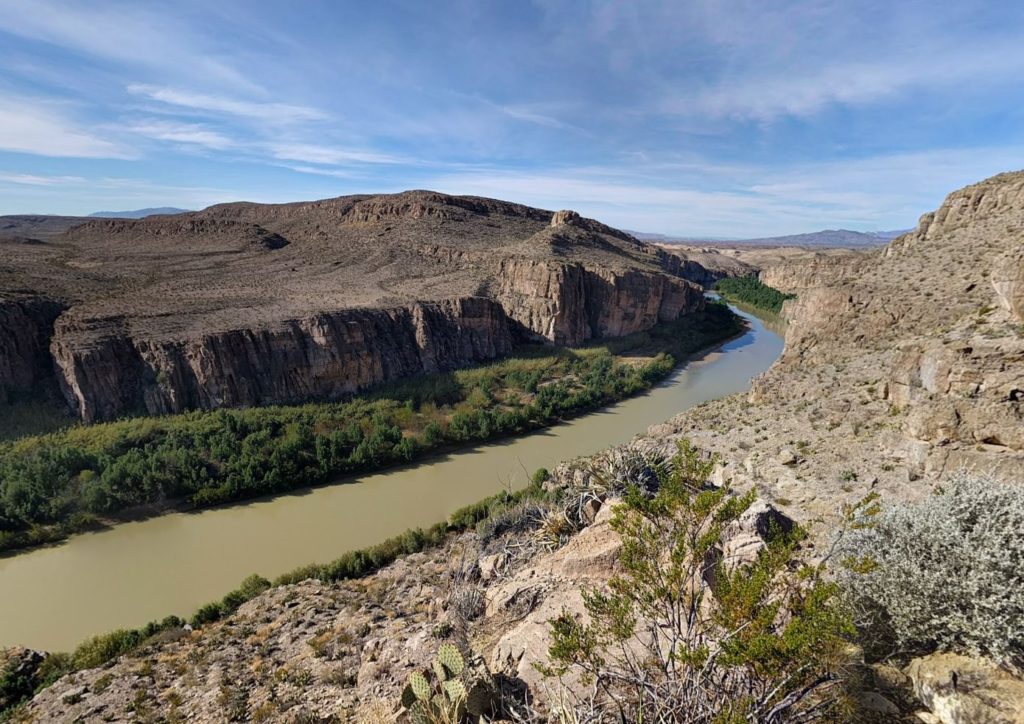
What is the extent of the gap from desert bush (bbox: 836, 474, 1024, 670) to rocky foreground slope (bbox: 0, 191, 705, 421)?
26.8 metres

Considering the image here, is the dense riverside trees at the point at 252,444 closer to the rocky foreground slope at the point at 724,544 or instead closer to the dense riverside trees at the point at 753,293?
the rocky foreground slope at the point at 724,544

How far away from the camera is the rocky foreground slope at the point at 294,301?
2438 cm

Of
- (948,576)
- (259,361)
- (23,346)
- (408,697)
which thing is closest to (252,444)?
(259,361)

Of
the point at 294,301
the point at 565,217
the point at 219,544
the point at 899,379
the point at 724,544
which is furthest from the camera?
the point at 565,217

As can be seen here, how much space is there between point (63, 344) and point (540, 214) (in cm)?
6565

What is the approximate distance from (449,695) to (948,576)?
16.5 feet

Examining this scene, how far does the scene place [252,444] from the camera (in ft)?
72.6

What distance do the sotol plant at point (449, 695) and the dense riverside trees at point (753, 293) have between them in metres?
69.8

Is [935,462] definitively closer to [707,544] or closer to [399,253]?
[707,544]

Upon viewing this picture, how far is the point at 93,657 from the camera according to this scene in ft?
37.0

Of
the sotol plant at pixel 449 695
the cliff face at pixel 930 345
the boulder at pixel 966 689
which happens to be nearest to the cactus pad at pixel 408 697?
the sotol plant at pixel 449 695

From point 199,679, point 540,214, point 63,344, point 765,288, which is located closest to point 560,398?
point 199,679

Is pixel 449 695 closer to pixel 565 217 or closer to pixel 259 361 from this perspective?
pixel 259 361

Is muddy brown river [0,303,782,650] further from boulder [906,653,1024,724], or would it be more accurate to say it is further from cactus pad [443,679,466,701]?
boulder [906,653,1024,724]
